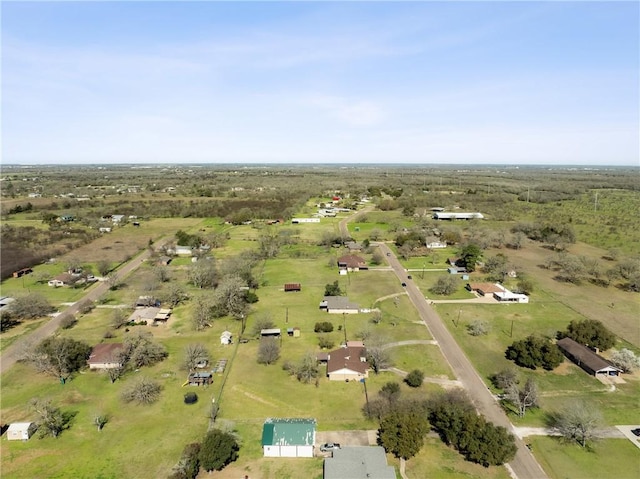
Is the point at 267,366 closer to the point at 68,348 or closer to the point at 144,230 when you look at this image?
the point at 68,348

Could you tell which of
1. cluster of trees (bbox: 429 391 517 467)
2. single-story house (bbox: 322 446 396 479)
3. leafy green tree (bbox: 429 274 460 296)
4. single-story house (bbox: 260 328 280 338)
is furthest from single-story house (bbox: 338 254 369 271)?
single-story house (bbox: 322 446 396 479)

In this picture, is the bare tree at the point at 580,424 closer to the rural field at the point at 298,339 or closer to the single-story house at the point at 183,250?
the rural field at the point at 298,339

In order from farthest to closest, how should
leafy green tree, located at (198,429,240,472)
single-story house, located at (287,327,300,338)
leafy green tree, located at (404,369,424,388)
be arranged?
1. single-story house, located at (287,327,300,338)
2. leafy green tree, located at (404,369,424,388)
3. leafy green tree, located at (198,429,240,472)

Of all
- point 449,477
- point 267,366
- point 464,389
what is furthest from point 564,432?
point 267,366

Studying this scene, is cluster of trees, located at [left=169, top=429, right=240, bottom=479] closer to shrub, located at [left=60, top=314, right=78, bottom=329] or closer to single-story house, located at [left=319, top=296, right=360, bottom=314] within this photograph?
single-story house, located at [left=319, top=296, right=360, bottom=314]

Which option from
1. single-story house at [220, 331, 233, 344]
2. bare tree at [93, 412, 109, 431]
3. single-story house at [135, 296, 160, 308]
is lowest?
bare tree at [93, 412, 109, 431]

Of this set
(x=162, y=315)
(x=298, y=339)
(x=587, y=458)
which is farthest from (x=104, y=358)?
(x=587, y=458)
